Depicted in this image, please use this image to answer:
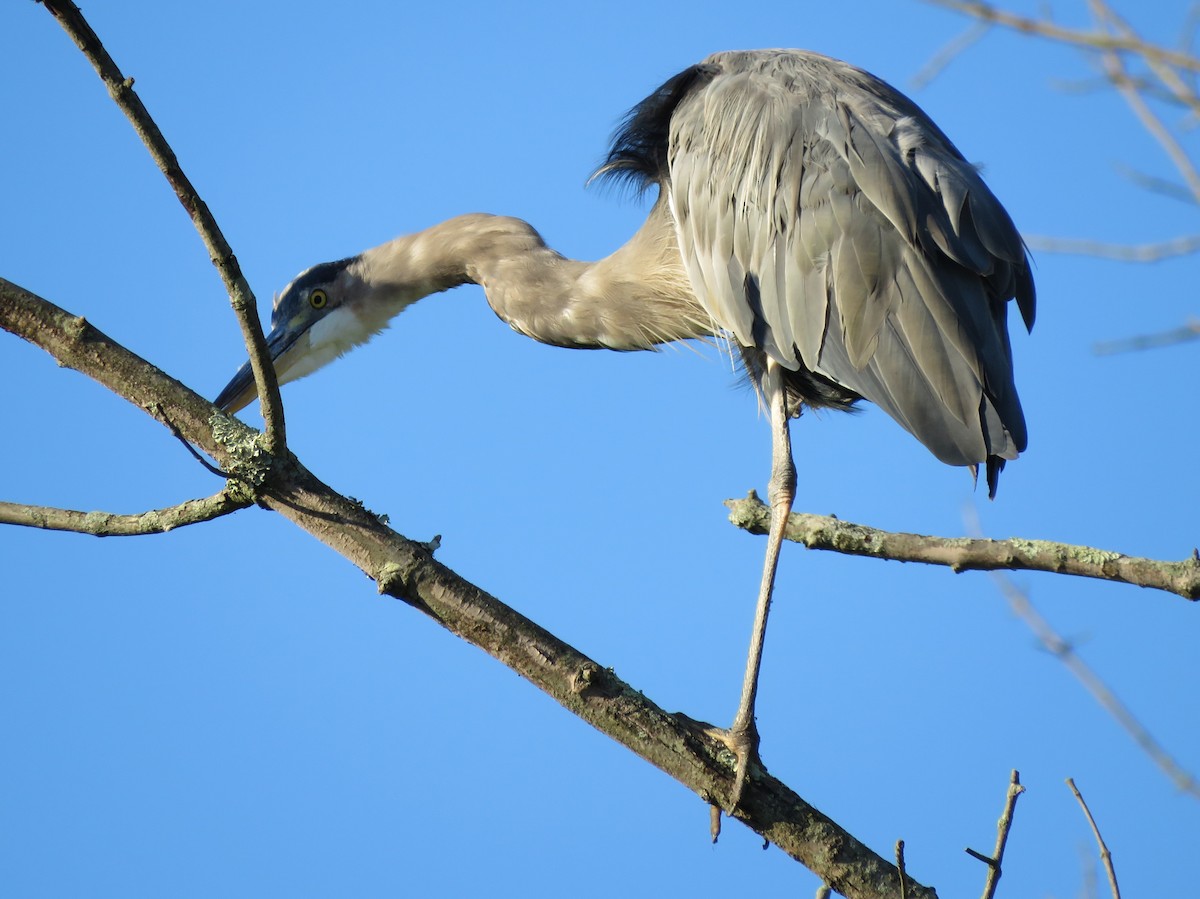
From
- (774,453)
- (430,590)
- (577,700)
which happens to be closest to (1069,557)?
(774,453)

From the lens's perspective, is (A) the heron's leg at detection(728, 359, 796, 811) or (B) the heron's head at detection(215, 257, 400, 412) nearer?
(A) the heron's leg at detection(728, 359, 796, 811)

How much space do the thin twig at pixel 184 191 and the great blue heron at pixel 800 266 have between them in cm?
126

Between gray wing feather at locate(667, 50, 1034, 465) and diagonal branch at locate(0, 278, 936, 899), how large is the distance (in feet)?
3.57

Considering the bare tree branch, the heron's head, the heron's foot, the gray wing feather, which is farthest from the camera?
the heron's head

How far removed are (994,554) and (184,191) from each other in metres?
1.96

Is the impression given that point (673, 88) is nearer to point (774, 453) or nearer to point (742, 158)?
point (742, 158)

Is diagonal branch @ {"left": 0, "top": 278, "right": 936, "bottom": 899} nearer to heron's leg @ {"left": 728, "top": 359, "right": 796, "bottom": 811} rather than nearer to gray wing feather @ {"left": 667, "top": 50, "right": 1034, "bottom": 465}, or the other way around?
heron's leg @ {"left": 728, "top": 359, "right": 796, "bottom": 811}

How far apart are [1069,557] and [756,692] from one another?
80 centimetres

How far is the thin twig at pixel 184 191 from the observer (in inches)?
79.3

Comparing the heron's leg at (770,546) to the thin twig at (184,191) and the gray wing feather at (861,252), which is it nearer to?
the gray wing feather at (861,252)

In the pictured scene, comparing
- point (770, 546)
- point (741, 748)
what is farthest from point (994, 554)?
point (741, 748)

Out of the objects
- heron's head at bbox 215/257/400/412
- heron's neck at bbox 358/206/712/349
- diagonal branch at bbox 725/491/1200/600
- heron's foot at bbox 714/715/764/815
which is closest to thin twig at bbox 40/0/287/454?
heron's foot at bbox 714/715/764/815

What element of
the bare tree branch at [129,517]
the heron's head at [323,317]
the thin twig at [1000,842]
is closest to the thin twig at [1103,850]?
the thin twig at [1000,842]

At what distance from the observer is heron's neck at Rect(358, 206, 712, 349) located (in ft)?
13.7
